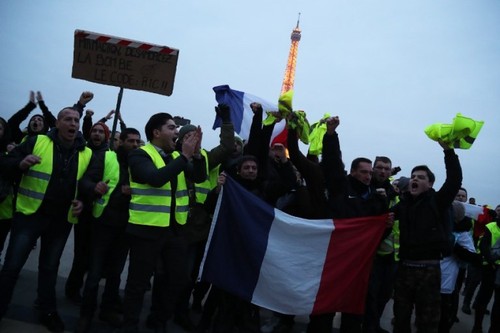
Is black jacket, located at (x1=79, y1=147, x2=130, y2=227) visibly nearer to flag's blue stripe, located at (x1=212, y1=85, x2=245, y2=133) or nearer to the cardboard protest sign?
the cardboard protest sign

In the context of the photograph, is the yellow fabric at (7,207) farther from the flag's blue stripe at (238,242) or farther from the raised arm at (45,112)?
the flag's blue stripe at (238,242)

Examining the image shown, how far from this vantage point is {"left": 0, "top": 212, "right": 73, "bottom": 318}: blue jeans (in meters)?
3.21

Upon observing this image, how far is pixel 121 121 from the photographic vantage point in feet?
19.9

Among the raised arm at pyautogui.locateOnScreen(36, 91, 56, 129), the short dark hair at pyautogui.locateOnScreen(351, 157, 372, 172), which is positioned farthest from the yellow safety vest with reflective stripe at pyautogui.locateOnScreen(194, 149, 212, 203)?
the raised arm at pyautogui.locateOnScreen(36, 91, 56, 129)

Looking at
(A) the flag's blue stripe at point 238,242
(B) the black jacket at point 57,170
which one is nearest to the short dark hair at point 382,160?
(A) the flag's blue stripe at point 238,242

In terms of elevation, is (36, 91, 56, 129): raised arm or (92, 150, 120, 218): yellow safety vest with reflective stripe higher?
(36, 91, 56, 129): raised arm

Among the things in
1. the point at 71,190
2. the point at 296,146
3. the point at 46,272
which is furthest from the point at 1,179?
the point at 296,146

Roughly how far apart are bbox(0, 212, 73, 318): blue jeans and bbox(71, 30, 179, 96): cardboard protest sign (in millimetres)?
1962

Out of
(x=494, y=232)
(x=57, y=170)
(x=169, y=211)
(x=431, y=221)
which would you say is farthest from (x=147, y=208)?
(x=494, y=232)

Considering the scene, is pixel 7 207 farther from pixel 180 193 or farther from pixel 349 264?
pixel 349 264

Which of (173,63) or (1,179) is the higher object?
(173,63)

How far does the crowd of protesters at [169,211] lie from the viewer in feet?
10.5

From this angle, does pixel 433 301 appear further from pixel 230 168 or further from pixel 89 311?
pixel 89 311

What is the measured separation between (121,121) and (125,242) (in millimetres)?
2698
